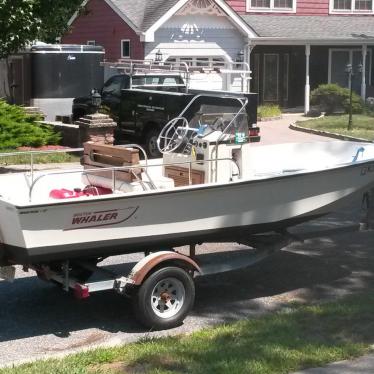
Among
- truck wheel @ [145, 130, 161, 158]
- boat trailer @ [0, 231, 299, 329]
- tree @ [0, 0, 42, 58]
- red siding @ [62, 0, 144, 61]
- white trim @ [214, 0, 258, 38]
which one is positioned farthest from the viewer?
white trim @ [214, 0, 258, 38]

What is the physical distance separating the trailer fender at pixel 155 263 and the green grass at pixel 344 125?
15311mm

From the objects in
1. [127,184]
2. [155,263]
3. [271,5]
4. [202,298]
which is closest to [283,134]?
[271,5]

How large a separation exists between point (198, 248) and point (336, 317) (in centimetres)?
311

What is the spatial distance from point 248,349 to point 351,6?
28397mm

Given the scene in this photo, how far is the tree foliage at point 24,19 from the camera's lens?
1319 centimetres

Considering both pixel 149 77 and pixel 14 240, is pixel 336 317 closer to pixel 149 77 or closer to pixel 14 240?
pixel 14 240

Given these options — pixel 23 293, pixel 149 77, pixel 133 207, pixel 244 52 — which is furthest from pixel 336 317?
pixel 244 52

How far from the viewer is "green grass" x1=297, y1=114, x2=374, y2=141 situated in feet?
74.2

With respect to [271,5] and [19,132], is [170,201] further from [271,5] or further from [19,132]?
[271,5]

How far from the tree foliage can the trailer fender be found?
294 inches

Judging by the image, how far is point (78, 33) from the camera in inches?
1227

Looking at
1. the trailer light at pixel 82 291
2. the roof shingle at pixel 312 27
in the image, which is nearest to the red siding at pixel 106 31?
the roof shingle at pixel 312 27

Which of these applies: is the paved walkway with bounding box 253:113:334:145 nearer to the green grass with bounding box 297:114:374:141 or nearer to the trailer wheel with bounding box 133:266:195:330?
the green grass with bounding box 297:114:374:141

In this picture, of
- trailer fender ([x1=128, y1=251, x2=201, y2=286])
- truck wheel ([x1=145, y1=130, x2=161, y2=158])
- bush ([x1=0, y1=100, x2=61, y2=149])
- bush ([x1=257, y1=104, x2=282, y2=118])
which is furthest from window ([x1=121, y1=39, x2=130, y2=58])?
trailer fender ([x1=128, y1=251, x2=201, y2=286])
